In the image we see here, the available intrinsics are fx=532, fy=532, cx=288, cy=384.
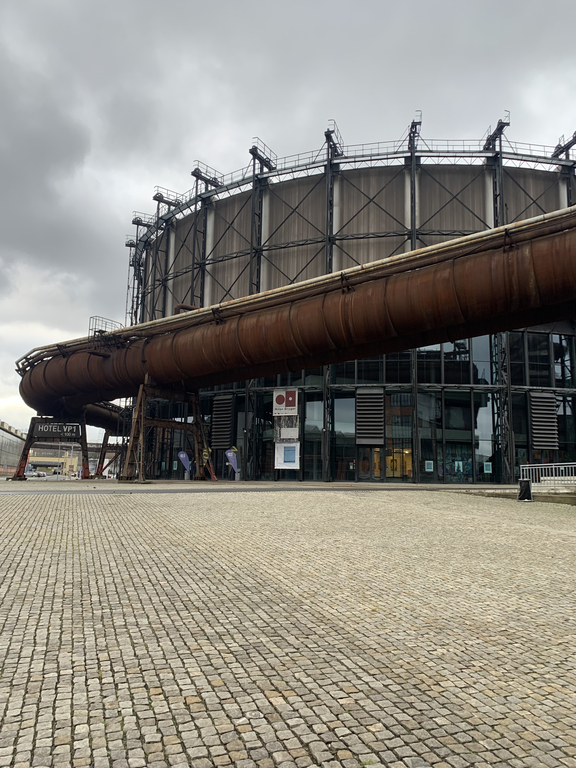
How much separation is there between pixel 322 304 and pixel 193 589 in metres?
16.0

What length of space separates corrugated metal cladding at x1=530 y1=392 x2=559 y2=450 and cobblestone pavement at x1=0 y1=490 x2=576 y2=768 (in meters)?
26.2

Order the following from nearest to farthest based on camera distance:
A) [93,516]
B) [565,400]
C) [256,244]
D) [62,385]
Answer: [93,516]
[62,385]
[565,400]
[256,244]

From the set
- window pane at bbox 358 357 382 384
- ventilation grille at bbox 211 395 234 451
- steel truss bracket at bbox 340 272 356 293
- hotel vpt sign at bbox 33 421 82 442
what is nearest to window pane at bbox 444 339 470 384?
window pane at bbox 358 357 382 384

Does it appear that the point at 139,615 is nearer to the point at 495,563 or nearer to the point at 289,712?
the point at 289,712

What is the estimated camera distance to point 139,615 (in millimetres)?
5352

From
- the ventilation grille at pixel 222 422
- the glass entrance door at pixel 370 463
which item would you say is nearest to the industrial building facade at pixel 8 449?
the ventilation grille at pixel 222 422

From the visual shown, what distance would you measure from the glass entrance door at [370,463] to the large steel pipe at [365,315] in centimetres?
1120

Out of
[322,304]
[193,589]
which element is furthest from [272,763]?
[322,304]

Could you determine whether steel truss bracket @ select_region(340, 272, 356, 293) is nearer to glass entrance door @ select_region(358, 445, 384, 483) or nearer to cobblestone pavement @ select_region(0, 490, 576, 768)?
cobblestone pavement @ select_region(0, 490, 576, 768)

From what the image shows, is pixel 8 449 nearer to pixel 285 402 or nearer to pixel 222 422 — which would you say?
pixel 222 422

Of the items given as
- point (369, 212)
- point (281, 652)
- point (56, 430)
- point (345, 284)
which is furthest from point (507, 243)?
point (56, 430)

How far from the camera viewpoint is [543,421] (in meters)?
33.7

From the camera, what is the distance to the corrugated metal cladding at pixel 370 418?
33438 millimetres

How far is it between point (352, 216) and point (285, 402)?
13640 mm
